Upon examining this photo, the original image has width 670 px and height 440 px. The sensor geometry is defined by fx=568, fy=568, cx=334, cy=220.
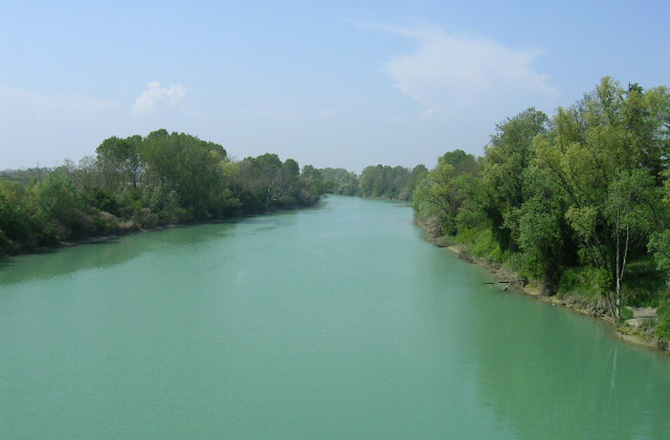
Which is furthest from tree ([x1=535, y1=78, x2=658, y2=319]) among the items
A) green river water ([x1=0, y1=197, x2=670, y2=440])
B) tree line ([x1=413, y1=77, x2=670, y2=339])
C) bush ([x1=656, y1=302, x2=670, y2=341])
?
green river water ([x1=0, y1=197, x2=670, y2=440])

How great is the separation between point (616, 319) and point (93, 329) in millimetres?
19303

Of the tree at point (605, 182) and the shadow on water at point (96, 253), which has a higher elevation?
the tree at point (605, 182)

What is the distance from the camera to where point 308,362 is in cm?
1805

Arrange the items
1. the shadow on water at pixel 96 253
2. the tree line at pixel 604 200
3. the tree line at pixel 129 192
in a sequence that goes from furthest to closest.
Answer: the tree line at pixel 129 192 < the shadow on water at pixel 96 253 < the tree line at pixel 604 200

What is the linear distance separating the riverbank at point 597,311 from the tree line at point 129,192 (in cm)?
3080

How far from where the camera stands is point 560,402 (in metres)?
15.6

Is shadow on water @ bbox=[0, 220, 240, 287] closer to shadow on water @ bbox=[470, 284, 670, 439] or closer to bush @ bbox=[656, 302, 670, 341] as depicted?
shadow on water @ bbox=[470, 284, 670, 439]

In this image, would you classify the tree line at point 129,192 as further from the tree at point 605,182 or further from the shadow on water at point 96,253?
the tree at point 605,182

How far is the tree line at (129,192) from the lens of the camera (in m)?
40.1

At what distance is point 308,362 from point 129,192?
148ft

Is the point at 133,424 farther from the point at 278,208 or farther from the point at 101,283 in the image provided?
the point at 278,208

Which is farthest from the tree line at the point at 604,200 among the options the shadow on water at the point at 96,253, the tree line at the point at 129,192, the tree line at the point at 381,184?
the tree line at the point at 381,184

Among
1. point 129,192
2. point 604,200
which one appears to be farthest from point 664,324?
point 129,192

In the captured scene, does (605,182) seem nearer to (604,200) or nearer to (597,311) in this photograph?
(604,200)
